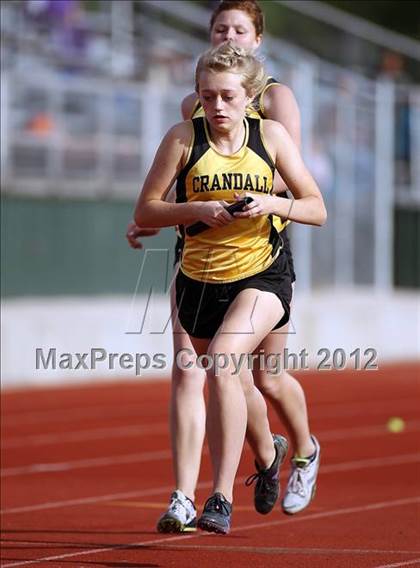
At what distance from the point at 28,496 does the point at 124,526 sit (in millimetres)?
1587

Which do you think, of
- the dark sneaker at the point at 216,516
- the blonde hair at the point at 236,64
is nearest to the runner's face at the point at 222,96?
the blonde hair at the point at 236,64

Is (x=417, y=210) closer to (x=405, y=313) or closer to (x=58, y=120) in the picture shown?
(x=405, y=313)

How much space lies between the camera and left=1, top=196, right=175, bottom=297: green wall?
62.1 feet

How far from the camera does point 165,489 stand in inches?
395

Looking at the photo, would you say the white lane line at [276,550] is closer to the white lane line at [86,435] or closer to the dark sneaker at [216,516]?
the dark sneaker at [216,516]

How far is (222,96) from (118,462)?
19.3 ft

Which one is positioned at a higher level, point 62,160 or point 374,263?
point 62,160

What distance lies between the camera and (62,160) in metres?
19.4

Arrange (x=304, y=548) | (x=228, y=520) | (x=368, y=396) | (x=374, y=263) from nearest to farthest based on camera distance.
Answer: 1. (x=228, y=520)
2. (x=304, y=548)
3. (x=368, y=396)
4. (x=374, y=263)

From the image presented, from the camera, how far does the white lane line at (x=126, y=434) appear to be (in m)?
13.1

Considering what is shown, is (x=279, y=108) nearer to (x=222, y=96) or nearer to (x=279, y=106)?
(x=279, y=106)

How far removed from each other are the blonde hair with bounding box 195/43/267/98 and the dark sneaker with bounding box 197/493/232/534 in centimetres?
176

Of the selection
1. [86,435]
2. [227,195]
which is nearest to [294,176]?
[227,195]

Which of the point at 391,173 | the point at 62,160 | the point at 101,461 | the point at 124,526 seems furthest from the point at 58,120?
the point at 124,526
